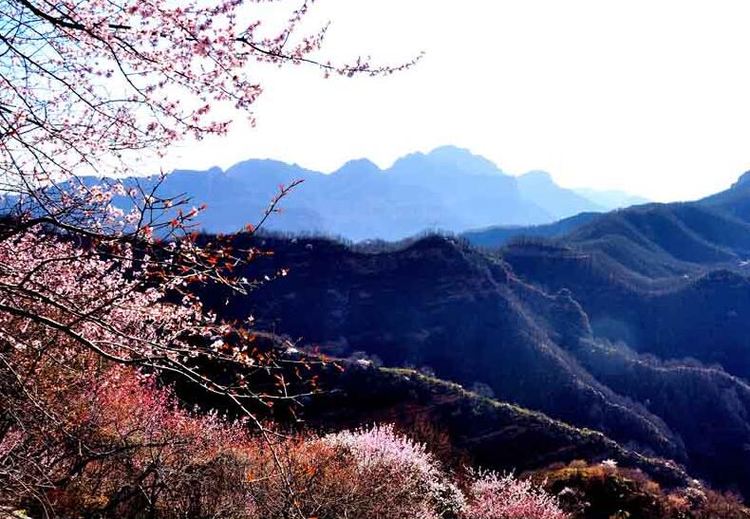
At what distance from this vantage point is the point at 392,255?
363 ft

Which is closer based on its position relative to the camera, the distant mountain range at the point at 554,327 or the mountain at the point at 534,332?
the mountain at the point at 534,332

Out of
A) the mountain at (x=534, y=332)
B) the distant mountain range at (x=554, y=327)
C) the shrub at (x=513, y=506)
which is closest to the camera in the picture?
the shrub at (x=513, y=506)

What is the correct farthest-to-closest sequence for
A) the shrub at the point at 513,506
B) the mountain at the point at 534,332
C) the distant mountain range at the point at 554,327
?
the distant mountain range at the point at 554,327
the mountain at the point at 534,332
the shrub at the point at 513,506

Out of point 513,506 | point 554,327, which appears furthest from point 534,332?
point 513,506

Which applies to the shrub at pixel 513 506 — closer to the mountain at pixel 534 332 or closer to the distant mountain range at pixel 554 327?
the distant mountain range at pixel 554 327

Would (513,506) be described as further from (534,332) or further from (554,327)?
(554,327)

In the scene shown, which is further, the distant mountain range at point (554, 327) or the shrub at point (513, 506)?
the distant mountain range at point (554, 327)

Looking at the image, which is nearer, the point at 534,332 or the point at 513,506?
the point at 513,506

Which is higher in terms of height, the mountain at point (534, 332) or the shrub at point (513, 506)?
the shrub at point (513, 506)

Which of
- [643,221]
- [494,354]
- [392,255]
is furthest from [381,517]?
[643,221]

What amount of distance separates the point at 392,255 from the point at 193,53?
10698 cm

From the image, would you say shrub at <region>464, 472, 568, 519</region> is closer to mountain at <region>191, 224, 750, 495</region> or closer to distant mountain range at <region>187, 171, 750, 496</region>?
distant mountain range at <region>187, 171, 750, 496</region>

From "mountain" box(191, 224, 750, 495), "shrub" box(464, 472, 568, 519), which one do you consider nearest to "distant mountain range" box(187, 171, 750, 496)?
"mountain" box(191, 224, 750, 495)

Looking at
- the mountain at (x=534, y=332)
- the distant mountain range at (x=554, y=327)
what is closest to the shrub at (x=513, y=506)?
the distant mountain range at (x=554, y=327)
